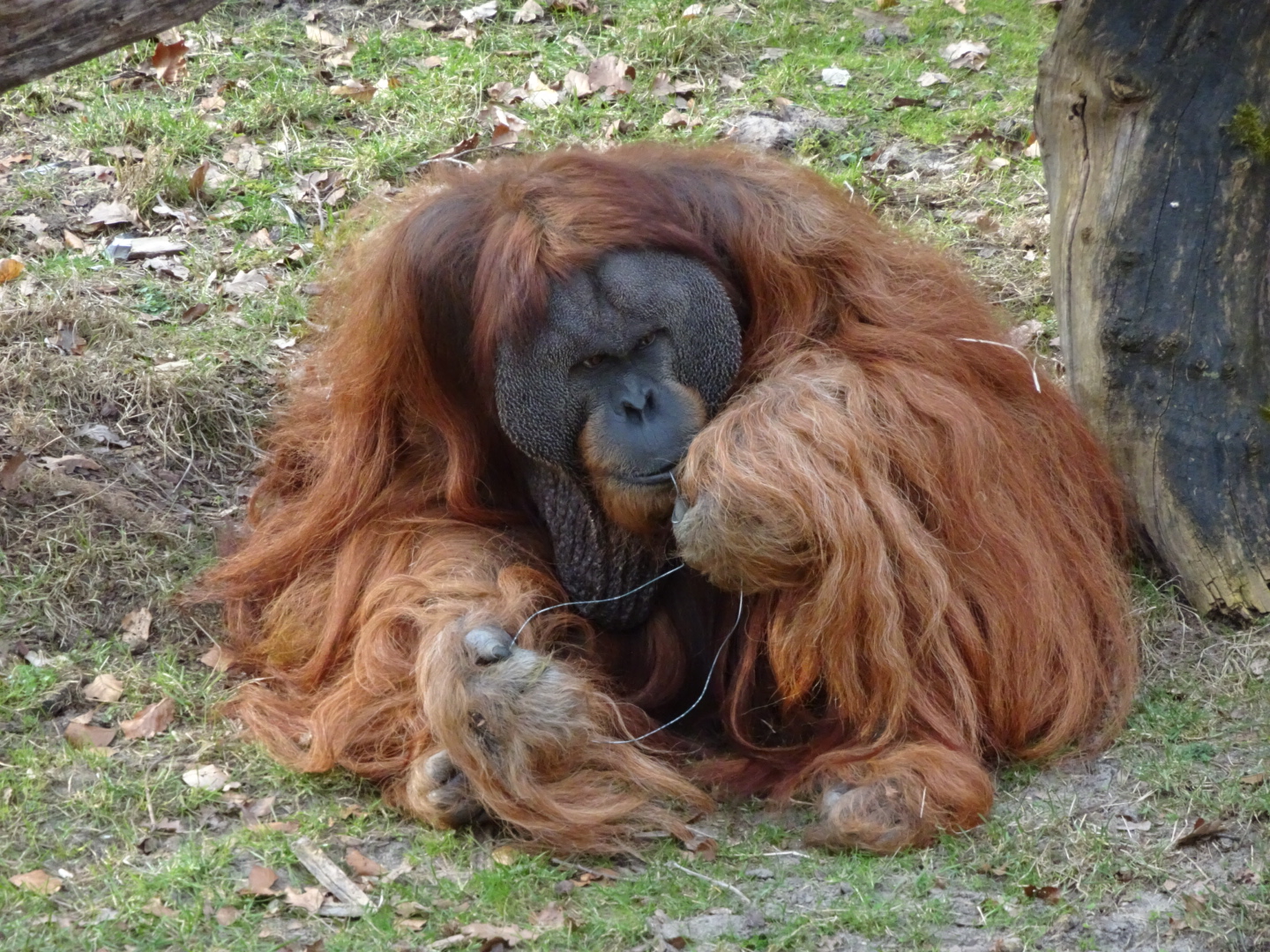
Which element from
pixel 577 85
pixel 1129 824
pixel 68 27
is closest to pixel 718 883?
pixel 1129 824

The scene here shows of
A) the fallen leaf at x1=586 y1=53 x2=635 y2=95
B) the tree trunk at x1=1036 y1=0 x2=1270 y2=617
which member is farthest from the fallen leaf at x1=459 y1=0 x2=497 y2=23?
the tree trunk at x1=1036 y1=0 x2=1270 y2=617

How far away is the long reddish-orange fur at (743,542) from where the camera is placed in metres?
3.00

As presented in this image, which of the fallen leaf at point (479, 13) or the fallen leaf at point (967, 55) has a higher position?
the fallen leaf at point (479, 13)

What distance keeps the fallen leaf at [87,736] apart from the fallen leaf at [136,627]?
1.36 ft

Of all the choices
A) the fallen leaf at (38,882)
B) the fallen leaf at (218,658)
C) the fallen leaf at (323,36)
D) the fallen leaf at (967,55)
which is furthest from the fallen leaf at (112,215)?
the fallen leaf at (967,55)

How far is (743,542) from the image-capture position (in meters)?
3.00

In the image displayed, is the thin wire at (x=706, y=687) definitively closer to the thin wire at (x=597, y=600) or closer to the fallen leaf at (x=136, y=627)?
the thin wire at (x=597, y=600)

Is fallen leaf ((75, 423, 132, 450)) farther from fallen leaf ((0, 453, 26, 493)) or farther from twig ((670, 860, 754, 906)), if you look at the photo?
twig ((670, 860, 754, 906))

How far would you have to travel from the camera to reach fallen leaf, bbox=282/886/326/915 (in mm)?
2652

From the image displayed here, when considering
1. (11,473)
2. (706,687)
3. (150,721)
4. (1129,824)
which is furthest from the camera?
(11,473)

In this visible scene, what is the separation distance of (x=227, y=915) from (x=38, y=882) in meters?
0.35

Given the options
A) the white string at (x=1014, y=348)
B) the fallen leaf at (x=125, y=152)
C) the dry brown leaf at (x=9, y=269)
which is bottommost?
the white string at (x=1014, y=348)

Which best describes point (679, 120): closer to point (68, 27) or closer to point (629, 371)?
point (629, 371)

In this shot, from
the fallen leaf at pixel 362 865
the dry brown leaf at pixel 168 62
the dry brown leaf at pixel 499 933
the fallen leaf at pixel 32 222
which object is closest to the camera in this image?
the dry brown leaf at pixel 499 933
